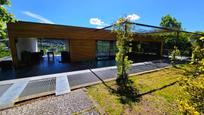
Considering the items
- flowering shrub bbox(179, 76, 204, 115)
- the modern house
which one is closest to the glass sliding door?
the modern house

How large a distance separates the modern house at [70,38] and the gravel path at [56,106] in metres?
6.33

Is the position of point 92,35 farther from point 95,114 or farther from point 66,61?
point 95,114

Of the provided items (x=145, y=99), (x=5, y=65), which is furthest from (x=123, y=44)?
(x=5, y=65)

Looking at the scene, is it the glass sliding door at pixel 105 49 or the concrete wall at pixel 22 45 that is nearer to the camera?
the concrete wall at pixel 22 45

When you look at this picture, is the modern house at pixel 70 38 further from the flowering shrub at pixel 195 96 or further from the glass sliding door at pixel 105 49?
the flowering shrub at pixel 195 96

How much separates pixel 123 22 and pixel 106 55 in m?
8.51

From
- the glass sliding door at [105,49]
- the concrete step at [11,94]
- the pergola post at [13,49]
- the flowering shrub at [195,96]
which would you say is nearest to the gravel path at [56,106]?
the concrete step at [11,94]

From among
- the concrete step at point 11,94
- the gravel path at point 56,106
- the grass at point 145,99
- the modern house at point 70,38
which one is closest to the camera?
the gravel path at point 56,106

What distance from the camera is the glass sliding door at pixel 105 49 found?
13.1 meters

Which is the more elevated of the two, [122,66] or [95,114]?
[122,66]

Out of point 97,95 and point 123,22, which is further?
point 123,22

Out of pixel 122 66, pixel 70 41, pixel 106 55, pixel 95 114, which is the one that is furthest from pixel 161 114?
pixel 106 55

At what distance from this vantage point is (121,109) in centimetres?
355

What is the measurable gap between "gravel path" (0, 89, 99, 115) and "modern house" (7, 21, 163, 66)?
6332 mm
